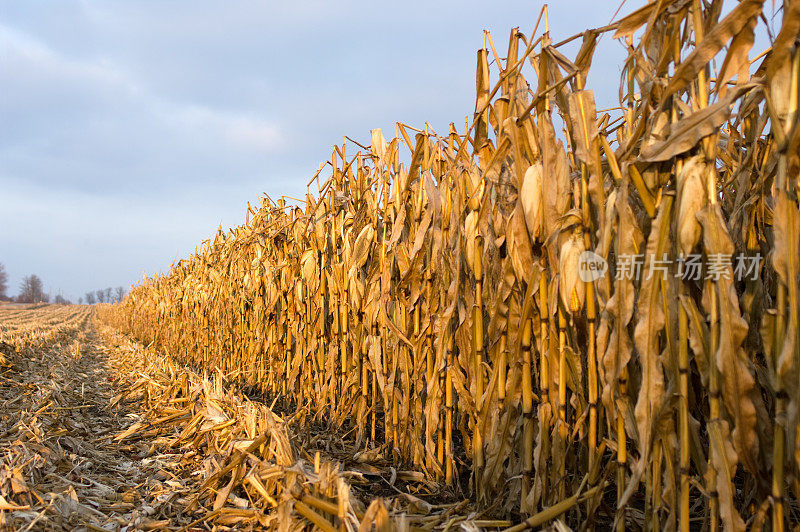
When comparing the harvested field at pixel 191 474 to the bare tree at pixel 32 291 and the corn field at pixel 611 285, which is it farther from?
the bare tree at pixel 32 291

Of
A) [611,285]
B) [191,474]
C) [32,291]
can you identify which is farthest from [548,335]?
[32,291]

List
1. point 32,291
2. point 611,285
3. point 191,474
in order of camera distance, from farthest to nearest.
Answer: point 32,291 → point 191,474 → point 611,285

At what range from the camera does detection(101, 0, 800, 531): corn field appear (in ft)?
4.30

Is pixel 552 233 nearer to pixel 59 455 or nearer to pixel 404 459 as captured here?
pixel 404 459

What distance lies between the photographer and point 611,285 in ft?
5.52

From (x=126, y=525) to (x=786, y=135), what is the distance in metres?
2.84

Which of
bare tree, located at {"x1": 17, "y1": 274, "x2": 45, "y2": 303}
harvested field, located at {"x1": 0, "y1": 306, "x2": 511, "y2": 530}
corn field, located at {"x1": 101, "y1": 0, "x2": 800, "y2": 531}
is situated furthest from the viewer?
bare tree, located at {"x1": 17, "y1": 274, "x2": 45, "y2": 303}

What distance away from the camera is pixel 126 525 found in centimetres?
212

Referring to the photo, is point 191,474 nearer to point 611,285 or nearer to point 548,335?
point 548,335

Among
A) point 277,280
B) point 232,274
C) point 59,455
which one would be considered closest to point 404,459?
point 59,455

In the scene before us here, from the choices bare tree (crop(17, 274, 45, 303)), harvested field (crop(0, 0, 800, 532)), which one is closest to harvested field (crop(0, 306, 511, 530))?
harvested field (crop(0, 0, 800, 532))

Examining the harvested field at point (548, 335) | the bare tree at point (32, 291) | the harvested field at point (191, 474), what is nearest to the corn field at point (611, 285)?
the harvested field at point (548, 335)

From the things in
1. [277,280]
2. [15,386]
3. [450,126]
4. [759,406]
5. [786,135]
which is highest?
[450,126]

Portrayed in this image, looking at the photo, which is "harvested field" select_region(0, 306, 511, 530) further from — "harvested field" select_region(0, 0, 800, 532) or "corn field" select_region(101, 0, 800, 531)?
"corn field" select_region(101, 0, 800, 531)
